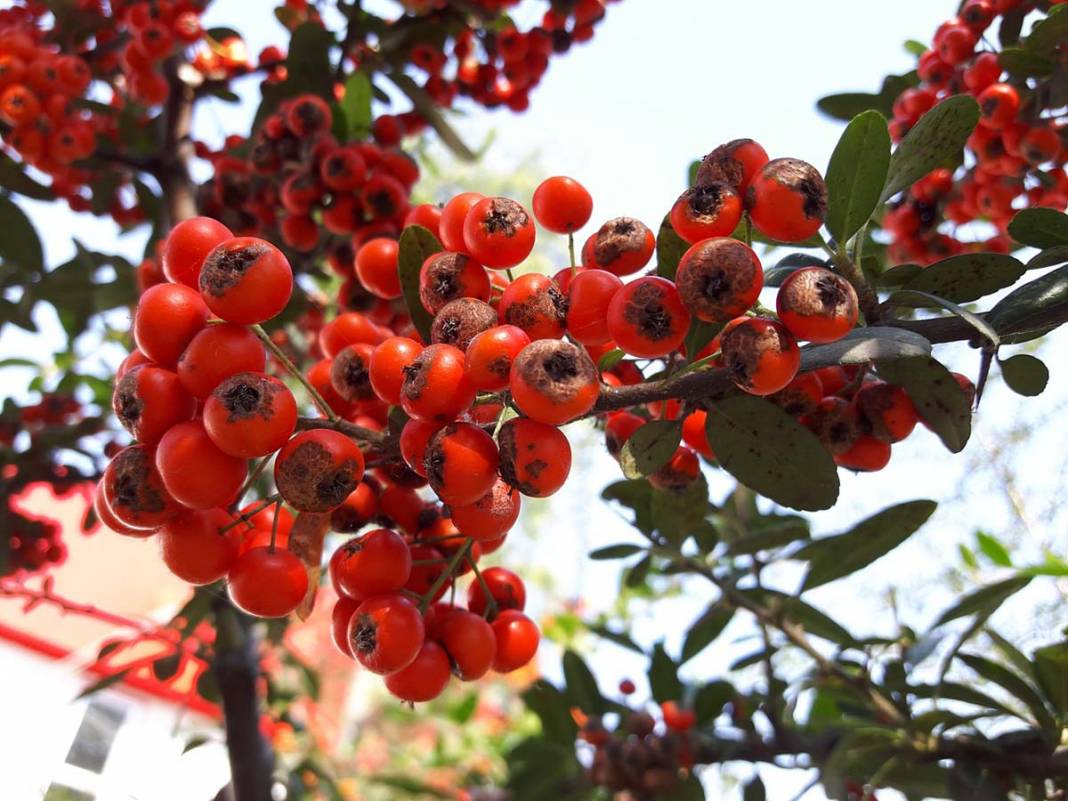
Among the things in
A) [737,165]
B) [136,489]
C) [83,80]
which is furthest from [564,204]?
[83,80]

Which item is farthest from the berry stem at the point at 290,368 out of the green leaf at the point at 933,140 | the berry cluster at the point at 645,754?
the berry cluster at the point at 645,754

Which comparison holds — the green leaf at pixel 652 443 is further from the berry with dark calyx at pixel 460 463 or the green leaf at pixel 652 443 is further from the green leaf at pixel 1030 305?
the green leaf at pixel 1030 305

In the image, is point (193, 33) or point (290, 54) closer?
point (290, 54)

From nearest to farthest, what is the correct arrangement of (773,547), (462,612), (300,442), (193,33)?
(300,442), (462,612), (773,547), (193,33)

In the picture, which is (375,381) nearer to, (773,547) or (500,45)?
(773,547)

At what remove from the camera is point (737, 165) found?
1164 mm

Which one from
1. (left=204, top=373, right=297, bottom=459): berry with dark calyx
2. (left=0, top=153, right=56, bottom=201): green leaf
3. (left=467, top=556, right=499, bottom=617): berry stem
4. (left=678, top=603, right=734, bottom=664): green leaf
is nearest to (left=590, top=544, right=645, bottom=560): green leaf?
(left=678, top=603, right=734, bottom=664): green leaf

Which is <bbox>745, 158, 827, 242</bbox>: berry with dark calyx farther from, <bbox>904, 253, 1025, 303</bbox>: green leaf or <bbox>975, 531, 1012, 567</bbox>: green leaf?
<bbox>975, 531, 1012, 567</bbox>: green leaf

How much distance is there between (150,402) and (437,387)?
1.18 feet

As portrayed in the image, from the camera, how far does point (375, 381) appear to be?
1165mm

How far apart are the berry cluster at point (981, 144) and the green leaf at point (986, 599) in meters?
0.87

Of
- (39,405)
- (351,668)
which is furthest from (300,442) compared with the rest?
(351,668)

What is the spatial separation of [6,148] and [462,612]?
8.41ft

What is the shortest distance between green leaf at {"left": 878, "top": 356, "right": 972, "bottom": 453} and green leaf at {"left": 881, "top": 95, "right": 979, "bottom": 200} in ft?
0.81
